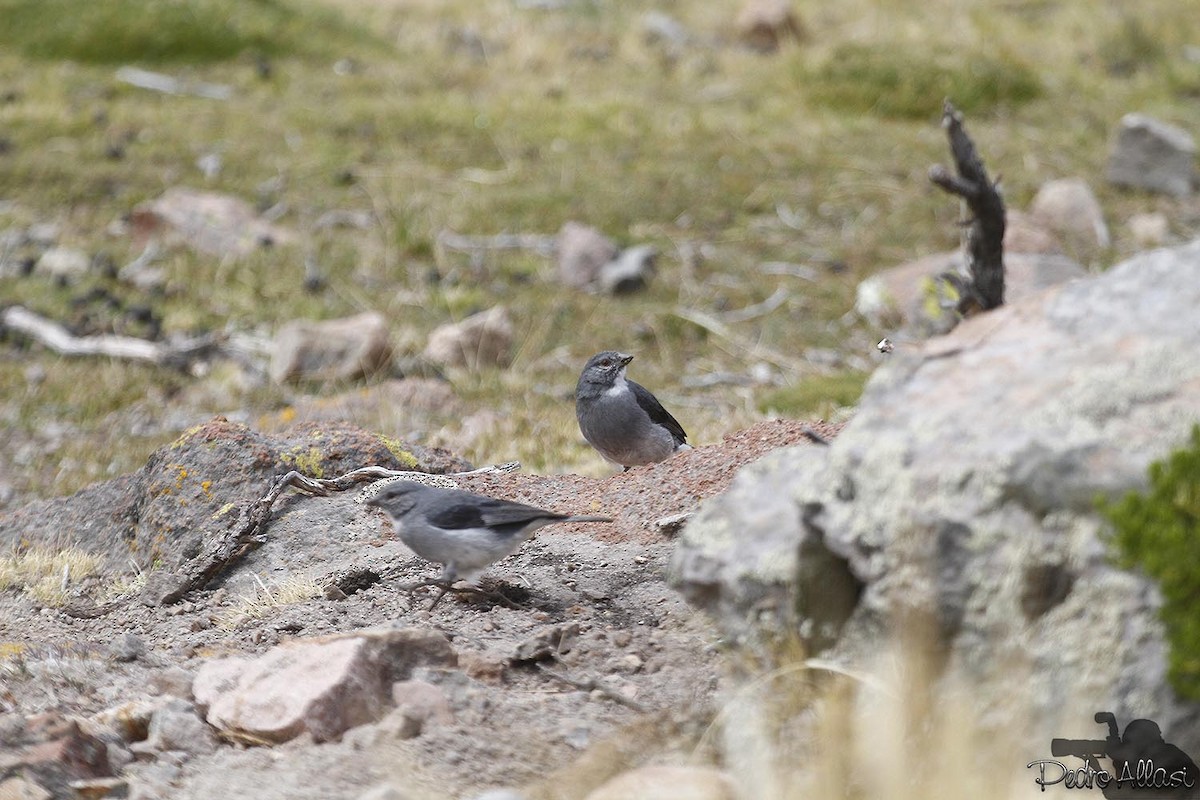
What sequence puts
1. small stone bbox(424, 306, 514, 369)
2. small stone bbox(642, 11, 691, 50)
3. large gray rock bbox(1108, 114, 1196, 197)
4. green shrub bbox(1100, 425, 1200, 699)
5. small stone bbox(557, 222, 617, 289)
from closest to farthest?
green shrub bbox(1100, 425, 1200, 699)
small stone bbox(424, 306, 514, 369)
small stone bbox(557, 222, 617, 289)
large gray rock bbox(1108, 114, 1196, 197)
small stone bbox(642, 11, 691, 50)

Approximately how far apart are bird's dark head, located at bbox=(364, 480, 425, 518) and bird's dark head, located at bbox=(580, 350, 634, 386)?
6.58 feet

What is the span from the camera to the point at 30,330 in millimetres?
10727

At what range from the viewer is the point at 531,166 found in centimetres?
1398

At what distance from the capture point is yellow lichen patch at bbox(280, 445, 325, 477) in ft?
18.9

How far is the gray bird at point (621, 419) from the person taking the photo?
6570mm

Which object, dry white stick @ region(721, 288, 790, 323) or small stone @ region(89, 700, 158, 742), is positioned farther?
dry white stick @ region(721, 288, 790, 323)

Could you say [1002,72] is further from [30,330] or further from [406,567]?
[406,567]

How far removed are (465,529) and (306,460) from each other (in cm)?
148

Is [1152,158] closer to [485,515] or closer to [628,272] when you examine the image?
[628,272]

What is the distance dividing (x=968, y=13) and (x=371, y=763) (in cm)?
1729

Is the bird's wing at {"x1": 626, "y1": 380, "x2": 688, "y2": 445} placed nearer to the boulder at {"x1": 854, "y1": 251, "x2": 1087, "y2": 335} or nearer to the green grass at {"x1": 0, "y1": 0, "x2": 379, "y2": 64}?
the boulder at {"x1": 854, "y1": 251, "x2": 1087, "y2": 335}

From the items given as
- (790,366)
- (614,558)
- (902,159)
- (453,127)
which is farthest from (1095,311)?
(453,127)

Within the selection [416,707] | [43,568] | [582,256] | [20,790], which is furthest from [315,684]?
[582,256]

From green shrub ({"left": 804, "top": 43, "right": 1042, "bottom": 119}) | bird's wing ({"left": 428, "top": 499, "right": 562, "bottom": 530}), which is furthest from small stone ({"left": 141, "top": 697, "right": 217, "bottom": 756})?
green shrub ({"left": 804, "top": 43, "right": 1042, "bottom": 119})
